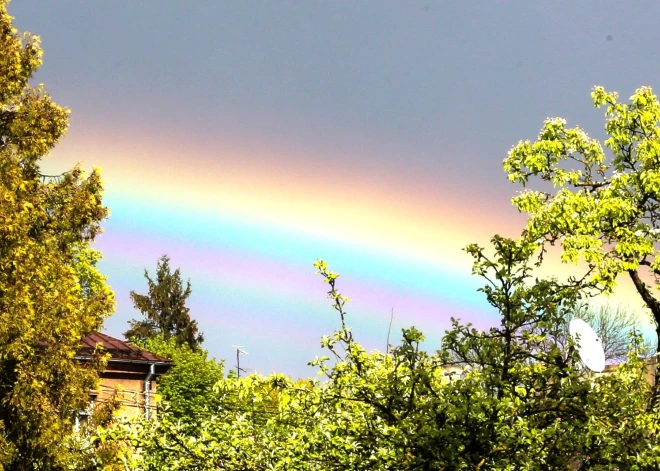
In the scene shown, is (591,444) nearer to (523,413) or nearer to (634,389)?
(523,413)

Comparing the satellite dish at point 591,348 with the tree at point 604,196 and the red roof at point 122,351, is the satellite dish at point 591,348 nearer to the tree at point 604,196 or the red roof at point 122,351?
the tree at point 604,196

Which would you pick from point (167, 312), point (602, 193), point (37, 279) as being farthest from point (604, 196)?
point (167, 312)

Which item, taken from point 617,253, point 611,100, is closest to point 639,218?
point 617,253

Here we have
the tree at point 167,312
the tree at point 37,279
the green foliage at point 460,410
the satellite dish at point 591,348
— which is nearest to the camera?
the green foliage at point 460,410

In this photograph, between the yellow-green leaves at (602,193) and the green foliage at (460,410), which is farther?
the yellow-green leaves at (602,193)

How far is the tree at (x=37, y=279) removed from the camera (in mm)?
13047

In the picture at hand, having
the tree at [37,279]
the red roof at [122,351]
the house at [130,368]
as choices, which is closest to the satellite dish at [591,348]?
the tree at [37,279]

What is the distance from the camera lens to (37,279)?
13836 mm

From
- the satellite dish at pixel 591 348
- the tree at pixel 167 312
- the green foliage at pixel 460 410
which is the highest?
the tree at pixel 167 312

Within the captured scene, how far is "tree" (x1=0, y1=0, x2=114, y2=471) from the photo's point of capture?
42.8 ft

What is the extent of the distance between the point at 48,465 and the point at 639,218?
45.4 ft

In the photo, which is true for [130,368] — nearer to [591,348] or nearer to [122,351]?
[122,351]

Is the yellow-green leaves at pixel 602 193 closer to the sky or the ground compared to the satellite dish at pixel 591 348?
closer to the sky

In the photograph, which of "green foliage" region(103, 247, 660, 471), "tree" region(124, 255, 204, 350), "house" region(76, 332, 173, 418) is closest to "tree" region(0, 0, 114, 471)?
"green foliage" region(103, 247, 660, 471)
